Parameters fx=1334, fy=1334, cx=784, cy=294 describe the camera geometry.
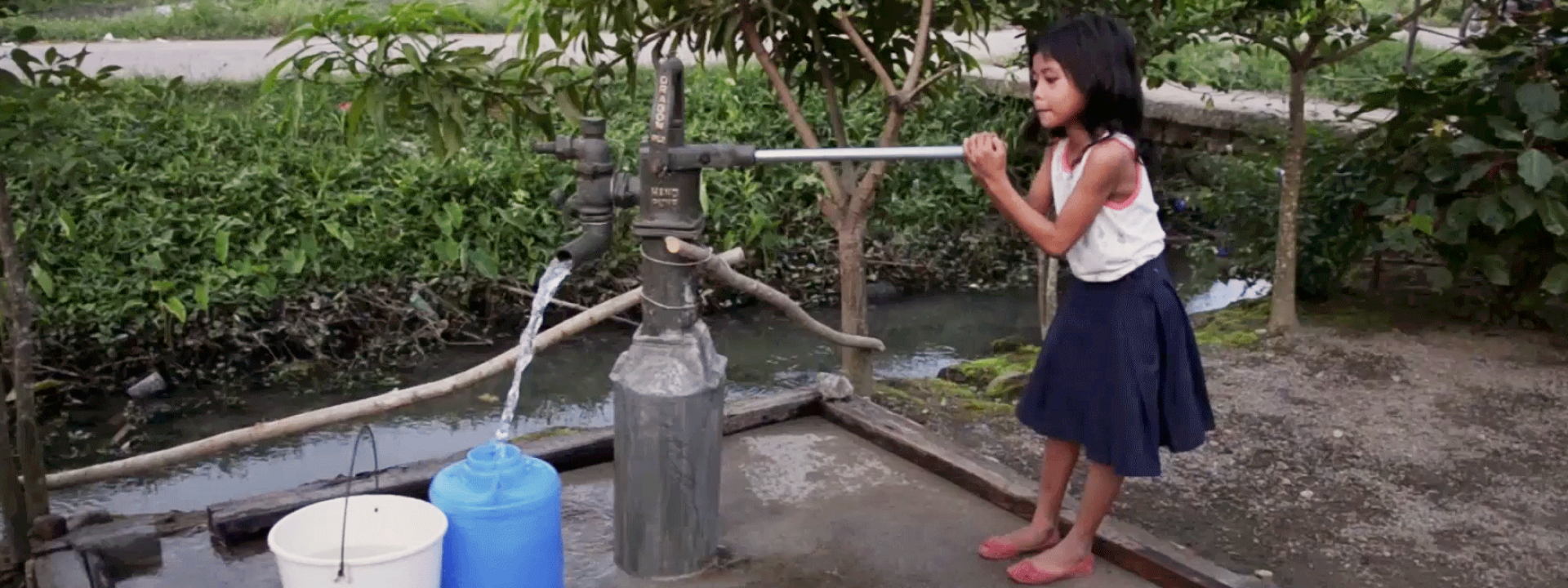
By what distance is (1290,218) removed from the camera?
15.8 ft

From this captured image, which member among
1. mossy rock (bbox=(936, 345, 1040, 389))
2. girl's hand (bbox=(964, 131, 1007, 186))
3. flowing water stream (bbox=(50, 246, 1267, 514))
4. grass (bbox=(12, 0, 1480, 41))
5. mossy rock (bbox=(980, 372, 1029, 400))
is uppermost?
grass (bbox=(12, 0, 1480, 41))

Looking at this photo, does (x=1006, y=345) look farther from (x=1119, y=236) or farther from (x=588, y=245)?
(x=588, y=245)

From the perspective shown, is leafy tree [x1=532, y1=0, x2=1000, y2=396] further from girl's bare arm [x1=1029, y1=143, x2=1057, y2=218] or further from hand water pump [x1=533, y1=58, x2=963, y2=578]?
hand water pump [x1=533, y1=58, x2=963, y2=578]

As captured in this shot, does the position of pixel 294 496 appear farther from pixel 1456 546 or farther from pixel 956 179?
pixel 956 179

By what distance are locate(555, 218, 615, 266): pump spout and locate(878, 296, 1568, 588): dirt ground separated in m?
1.64

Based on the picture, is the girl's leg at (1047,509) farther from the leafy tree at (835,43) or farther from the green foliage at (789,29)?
the green foliage at (789,29)

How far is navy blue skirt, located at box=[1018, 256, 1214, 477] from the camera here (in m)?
2.46

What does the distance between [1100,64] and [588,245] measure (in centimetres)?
96

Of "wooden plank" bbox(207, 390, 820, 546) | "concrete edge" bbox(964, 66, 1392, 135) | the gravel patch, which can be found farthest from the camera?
"concrete edge" bbox(964, 66, 1392, 135)

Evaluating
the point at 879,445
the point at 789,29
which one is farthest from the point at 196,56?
the point at 879,445

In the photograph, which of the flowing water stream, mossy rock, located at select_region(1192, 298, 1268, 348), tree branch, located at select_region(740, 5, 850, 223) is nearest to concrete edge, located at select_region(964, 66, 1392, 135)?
the flowing water stream

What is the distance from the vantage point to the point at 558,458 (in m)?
3.08

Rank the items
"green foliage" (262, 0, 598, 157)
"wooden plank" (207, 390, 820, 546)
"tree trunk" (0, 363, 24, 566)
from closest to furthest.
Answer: "wooden plank" (207, 390, 820, 546) → "green foliage" (262, 0, 598, 157) → "tree trunk" (0, 363, 24, 566)

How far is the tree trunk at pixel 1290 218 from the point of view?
4.71 meters
